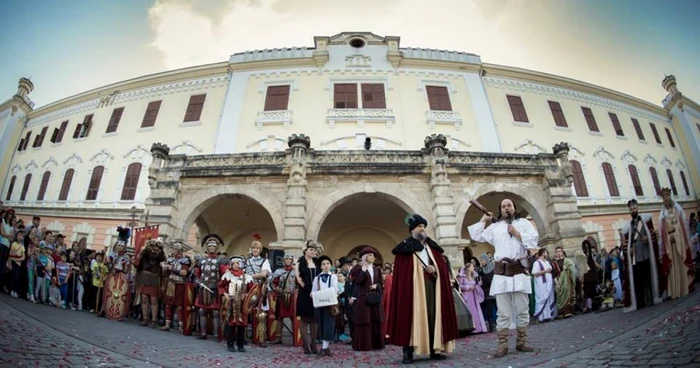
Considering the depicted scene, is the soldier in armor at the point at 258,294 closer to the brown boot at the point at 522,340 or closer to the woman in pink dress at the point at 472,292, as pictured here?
the brown boot at the point at 522,340

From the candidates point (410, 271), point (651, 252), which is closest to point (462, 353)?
point (410, 271)

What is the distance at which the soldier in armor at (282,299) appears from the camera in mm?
7730

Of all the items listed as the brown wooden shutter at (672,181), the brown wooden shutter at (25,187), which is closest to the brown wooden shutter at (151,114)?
the brown wooden shutter at (25,187)

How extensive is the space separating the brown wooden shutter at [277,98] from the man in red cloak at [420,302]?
17.0m

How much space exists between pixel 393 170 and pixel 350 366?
8.82 m

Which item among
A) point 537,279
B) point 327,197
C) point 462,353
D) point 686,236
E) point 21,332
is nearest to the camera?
point 21,332

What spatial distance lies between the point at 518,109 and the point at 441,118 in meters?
5.33

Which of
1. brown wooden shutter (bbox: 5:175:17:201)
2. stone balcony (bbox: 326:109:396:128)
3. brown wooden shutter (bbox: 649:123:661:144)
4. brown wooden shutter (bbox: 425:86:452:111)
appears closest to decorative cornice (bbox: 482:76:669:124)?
brown wooden shutter (bbox: 425:86:452:111)

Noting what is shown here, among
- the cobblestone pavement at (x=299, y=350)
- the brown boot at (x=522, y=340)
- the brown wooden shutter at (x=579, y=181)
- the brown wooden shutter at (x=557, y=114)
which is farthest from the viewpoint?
the brown wooden shutter at (x=557, y=114)

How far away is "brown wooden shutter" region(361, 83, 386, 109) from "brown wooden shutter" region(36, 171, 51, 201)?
2016cm

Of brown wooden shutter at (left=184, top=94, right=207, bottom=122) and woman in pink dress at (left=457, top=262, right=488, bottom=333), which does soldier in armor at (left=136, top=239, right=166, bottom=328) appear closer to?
woman in pink dress at (left=457, top=262, right=488, bottom=333)

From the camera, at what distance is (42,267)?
908cm

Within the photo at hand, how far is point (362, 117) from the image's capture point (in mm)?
20219

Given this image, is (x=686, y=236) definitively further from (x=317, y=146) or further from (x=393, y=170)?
(x=317, y=146)
